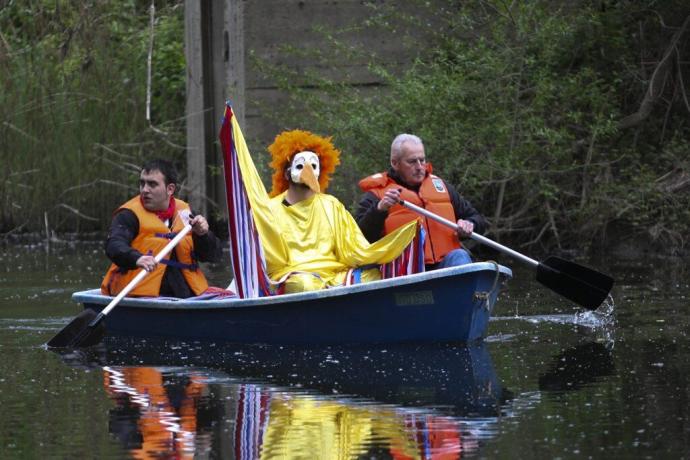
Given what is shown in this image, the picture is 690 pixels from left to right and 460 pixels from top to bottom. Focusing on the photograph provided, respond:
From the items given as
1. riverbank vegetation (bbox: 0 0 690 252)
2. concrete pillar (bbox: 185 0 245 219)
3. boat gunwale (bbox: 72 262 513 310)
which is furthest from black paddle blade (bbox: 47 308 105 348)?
concrete pillar (bbox: 185 0 245 219)

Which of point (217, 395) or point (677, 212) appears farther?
point (677, 212)

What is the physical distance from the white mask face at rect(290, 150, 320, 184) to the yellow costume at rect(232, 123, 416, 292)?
46mm

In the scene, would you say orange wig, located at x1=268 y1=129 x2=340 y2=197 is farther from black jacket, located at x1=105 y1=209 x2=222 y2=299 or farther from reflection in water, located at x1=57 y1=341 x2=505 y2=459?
reflection in water, located at x1=57 y1=341 x2=505 y2=459

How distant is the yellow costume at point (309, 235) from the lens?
979 cm

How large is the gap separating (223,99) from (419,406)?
431 inches

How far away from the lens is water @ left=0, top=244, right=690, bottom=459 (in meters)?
6.43

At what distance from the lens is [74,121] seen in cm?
1778

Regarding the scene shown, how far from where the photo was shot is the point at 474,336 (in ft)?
30.9

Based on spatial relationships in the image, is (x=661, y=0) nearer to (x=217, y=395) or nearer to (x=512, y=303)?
(x=512, y=303)

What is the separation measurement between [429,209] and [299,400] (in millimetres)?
2615

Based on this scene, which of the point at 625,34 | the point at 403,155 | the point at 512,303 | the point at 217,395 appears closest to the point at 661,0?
the point at 625,34

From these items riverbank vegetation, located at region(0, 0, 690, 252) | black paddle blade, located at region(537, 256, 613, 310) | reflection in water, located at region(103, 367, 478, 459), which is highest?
riverbank vegetation, located at region(0, 0, 690, 252)

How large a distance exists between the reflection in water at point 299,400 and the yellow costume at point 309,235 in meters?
0.52

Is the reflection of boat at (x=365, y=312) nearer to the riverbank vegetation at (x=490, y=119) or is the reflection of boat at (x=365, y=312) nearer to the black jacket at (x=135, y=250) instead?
the black jacket at (x=135, y=250)
